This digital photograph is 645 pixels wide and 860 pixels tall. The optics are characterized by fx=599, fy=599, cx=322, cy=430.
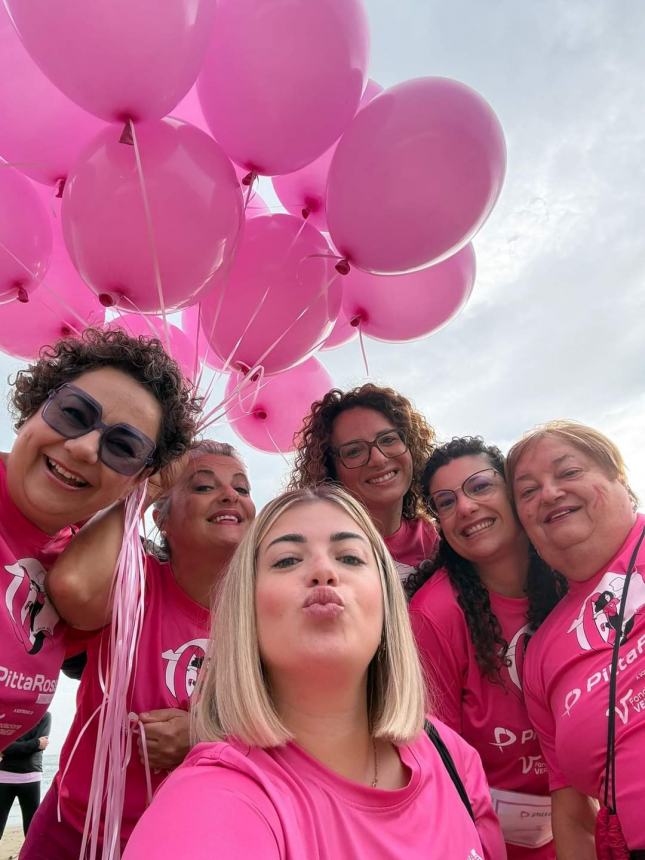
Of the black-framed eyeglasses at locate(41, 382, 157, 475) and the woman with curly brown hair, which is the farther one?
the woman with curly brown hair

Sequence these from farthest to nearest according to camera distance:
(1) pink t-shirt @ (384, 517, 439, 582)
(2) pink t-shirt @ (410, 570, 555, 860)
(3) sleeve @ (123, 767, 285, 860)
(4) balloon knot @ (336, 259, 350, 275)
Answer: (1) pink t-shirt @ (384, 517, 439, 582) → (4) balloon knot @ (336, 259, 350, 275) → (2) pink t-shirt @ (410, 570, 555, 860) → (3) sleeve @ (123, 767, 285, 860)

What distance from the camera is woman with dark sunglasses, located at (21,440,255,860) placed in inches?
69.3

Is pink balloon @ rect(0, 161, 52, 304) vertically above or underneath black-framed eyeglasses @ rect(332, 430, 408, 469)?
above

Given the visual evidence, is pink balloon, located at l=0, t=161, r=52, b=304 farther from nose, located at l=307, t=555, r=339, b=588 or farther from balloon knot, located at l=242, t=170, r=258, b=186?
nose, located at l=307, t=555, r=339, b=588

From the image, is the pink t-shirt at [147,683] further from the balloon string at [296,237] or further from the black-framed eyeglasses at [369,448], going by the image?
the balloon string at [296,237]

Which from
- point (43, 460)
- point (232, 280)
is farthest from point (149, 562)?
point (232, 280)

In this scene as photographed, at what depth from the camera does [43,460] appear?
1741mm

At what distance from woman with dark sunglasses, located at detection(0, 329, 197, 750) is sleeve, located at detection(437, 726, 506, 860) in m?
1.07

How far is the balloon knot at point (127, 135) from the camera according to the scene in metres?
1.88

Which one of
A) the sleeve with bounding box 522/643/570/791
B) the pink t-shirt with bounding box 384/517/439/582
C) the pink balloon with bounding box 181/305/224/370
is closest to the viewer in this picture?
the sleeve with bounding box 522/643/570/791

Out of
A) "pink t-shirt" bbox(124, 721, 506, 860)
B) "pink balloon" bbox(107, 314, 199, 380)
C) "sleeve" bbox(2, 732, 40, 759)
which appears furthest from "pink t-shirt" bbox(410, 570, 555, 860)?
"sleeve" bbox(2, 732, 40, 759)

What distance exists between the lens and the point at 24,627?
1.62 m

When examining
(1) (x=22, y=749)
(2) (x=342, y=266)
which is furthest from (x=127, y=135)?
(1) (x=22, y=749)

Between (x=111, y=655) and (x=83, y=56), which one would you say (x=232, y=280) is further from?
(x=111, y=655)
